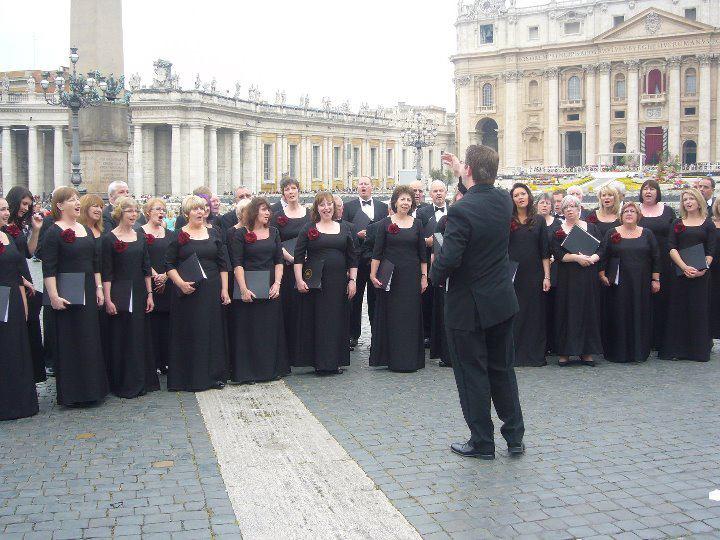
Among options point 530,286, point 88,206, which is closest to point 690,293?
point 530,286

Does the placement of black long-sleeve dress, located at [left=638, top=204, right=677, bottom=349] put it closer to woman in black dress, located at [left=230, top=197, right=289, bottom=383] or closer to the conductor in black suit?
woman in black dress, located at [left=230, top=197, right=289, bottom=383]

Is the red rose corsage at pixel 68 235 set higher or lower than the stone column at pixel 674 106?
lower

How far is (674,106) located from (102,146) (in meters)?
70.5

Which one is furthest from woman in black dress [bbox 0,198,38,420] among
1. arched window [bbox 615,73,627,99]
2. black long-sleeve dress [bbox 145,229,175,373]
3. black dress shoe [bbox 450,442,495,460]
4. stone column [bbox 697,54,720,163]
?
arched window [bbox 615,73,627,99]

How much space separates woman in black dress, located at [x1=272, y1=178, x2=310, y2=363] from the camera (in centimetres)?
1010

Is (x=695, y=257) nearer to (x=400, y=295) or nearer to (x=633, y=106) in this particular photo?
(x=400, y=295)

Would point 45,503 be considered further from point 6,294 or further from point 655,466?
point 655,466

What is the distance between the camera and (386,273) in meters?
9.94

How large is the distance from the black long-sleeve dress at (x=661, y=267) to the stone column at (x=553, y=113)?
2973 inches

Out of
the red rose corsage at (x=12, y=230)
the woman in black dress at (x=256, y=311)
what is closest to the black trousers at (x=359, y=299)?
the woman in black dress at (x=256, y=311)

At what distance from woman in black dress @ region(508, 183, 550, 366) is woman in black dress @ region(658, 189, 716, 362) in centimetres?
173

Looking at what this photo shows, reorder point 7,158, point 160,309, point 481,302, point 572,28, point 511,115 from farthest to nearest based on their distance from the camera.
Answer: point 511,115, point 572,28, point 7,158, point 160,309, point 481,302

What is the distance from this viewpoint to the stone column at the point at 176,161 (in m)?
54.9

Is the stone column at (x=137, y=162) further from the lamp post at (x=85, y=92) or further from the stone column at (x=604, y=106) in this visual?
the stone column at (x=604, y=106)
